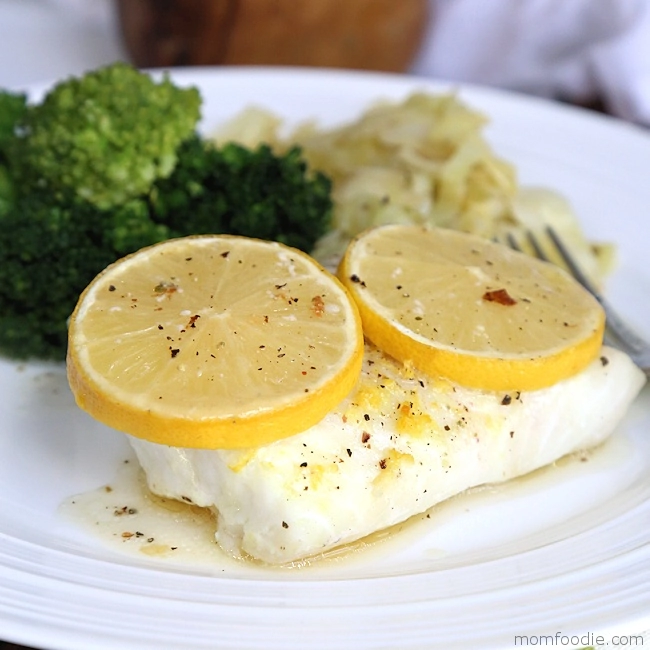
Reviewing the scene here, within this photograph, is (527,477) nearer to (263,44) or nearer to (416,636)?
(416,636)

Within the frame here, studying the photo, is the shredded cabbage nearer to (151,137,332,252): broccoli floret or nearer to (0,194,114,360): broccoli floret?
(151,137,332,252): broccoli floret

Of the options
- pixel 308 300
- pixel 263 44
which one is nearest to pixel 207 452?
pixel 308 300

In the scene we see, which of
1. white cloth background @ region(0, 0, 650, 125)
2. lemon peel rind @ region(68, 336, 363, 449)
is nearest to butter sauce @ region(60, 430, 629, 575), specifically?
lemon peel rind @ region(68, 336, 363, 449)

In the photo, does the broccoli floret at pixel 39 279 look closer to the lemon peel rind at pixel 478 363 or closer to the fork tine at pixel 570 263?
the lemon peel rind at pixel 478 363

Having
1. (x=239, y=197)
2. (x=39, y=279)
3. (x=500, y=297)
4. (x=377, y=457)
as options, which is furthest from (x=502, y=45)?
(x=377, y=457)

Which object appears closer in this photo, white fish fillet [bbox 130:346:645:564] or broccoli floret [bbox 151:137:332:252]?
white fish fillet [bbox 130:346:645:564]

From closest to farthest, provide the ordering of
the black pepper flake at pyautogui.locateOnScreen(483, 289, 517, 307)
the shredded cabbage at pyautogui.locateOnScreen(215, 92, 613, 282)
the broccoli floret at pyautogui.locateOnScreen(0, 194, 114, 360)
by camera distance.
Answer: the black pepper flake at pyautogui.locateOnScreen(483, 289, 517, 307)
the broccoli floret at pyautogui.locateOnScreen(0, 194, 114, 360)
the shredded cabbage at pyautogui.locateOnScreen(215, 92, 613, 282)

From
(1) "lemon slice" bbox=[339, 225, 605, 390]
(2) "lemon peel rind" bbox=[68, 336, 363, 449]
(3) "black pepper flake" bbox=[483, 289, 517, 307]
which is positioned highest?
(3) "black pepper flake" bbox=[483, 289, 517, 307]
